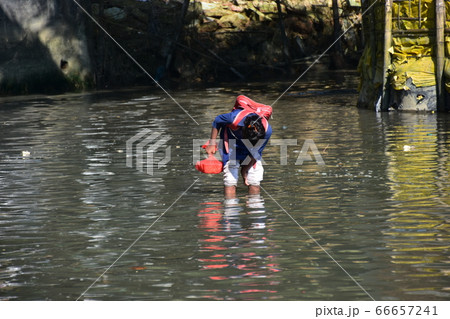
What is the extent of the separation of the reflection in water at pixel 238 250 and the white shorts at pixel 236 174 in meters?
0.26

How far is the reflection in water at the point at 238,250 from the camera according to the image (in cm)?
588

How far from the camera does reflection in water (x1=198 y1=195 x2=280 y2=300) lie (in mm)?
5879

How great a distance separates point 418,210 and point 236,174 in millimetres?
2076

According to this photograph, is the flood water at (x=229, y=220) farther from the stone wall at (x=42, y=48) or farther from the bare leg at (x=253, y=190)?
the stone wall at (x=42, y=48)

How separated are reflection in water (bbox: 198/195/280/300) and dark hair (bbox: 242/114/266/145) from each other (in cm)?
70

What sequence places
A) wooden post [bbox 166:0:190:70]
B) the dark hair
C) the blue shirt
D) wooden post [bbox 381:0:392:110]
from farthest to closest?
wooden post [bbox 166:0:190:70], wooden post [bbox 381:0:392:110], the blue shirt, the dark hair

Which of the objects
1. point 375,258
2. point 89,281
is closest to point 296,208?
point 375,258

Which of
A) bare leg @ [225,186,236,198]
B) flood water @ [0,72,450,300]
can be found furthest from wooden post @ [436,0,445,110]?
bare leg @ [225,186,236,198]

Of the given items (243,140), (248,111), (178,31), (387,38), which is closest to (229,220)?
(243,140)

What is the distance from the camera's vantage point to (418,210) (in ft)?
26.4

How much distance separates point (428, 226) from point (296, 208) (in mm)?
1429

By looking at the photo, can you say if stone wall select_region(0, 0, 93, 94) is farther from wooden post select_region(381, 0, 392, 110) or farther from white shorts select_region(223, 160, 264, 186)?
white shorts select_region(223, 160, 264, 186)
